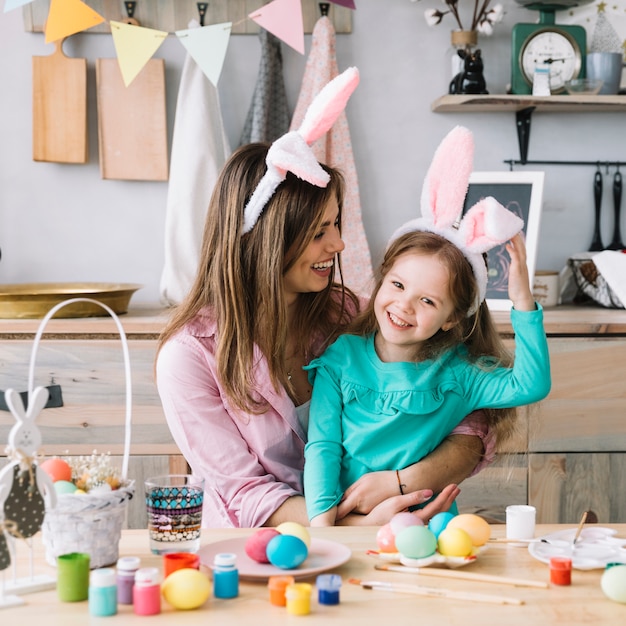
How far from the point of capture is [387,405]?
158 centimetres

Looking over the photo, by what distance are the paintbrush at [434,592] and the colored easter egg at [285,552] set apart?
0.07 meters

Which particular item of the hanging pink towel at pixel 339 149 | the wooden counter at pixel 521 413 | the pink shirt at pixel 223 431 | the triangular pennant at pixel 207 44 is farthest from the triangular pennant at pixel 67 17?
the pink shirt at pixel 223 431

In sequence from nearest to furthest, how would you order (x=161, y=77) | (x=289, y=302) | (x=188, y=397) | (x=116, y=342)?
(x=188, y=397), (x=289, y=302), (x=116, y=342), (x=161, y=77)

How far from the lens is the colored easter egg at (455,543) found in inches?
40.9

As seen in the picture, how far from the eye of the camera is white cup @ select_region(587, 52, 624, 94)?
266 centimetres

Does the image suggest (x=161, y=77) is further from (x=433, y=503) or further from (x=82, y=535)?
(x=82, y=535)

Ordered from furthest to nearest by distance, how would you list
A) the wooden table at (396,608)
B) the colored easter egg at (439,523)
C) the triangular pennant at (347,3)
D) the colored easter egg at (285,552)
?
1. the triangular pennant at (347,3)
2. the colored easter egg at (439,523)
3. the colored easter egg at (285,552)
4. the wooden table at (396,608)

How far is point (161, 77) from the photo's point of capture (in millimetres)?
2719

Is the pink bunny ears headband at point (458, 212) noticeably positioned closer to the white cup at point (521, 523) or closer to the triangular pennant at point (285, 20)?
the white cup at point (521, 523)

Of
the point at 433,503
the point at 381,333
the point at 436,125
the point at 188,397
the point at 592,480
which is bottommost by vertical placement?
the point at 592,480

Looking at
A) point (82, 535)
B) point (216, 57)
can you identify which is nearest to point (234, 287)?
point (82, 535)

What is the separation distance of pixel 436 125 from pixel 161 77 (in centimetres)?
88

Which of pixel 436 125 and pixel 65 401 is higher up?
pixel 436 125

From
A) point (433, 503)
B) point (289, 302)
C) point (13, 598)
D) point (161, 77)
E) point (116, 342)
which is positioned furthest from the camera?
point (161, 77)
